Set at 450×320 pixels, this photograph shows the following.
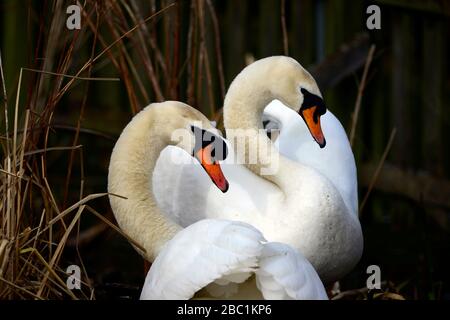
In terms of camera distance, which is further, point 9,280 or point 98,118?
Result: point 98,118

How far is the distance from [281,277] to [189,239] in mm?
376

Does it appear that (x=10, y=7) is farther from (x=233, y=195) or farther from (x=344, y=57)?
(x=233, y=195)

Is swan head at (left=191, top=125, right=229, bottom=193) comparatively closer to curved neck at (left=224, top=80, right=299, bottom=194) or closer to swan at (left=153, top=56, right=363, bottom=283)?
swan at (left=153, top=56, right=363, bottom=283)

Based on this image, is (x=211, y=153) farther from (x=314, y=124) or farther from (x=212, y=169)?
(x=314, y=124)

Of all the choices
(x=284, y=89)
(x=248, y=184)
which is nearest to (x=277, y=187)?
(x=248, y=184)

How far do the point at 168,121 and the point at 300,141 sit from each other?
84 cm

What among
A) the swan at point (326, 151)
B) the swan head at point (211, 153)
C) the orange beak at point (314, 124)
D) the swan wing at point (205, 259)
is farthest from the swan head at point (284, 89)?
the swan wing at point (205, 259)

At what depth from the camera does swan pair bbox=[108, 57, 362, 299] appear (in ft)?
13.6

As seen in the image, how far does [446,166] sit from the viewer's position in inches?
307

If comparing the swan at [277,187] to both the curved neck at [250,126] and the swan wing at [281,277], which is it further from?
the swan wing at [281,277]

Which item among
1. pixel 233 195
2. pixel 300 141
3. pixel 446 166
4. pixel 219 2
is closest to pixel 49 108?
pixel 233 195

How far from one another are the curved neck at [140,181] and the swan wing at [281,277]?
35.0 inches

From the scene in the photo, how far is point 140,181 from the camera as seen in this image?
4406 millimetres

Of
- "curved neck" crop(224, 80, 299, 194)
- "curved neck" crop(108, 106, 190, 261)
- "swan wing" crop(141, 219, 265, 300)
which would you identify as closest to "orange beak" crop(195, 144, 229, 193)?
"curved neck" crop(108, 106, 190, 261)
